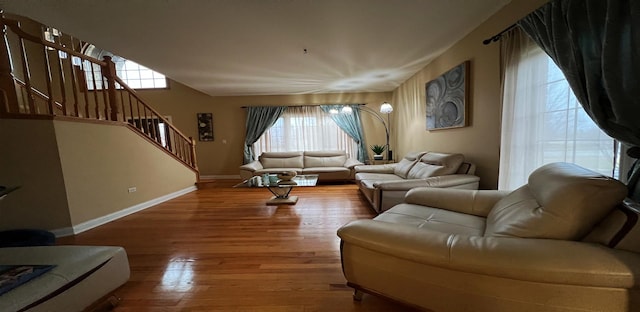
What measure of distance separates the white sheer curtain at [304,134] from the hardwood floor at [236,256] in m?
2.53

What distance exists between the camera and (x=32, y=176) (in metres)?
2.39

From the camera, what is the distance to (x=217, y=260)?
6.26 feet

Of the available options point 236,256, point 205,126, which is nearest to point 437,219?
point 236,256

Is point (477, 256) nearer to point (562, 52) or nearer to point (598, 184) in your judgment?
point (598, 184)

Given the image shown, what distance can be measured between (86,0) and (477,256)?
3.26m

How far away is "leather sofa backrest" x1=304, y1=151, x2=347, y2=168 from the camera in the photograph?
17.6 feet

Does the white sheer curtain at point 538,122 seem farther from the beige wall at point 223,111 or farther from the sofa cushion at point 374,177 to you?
the beige wall at point 223,111

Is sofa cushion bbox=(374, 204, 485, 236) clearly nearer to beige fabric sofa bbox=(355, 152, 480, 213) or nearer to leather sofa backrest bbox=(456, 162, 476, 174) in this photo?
beige fabric sofa bbox=(355, 152, 480, 213)

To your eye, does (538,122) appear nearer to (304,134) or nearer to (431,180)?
(431,180)

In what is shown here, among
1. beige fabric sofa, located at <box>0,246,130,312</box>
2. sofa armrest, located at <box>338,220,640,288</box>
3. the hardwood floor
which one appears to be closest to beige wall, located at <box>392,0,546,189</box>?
the hardwood floor

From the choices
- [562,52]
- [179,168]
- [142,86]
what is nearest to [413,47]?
[562,52]

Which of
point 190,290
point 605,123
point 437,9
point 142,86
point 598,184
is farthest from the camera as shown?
point 142,86

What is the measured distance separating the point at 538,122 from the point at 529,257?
5.01ft

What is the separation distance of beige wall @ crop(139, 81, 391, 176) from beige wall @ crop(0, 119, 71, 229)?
3496 mm
